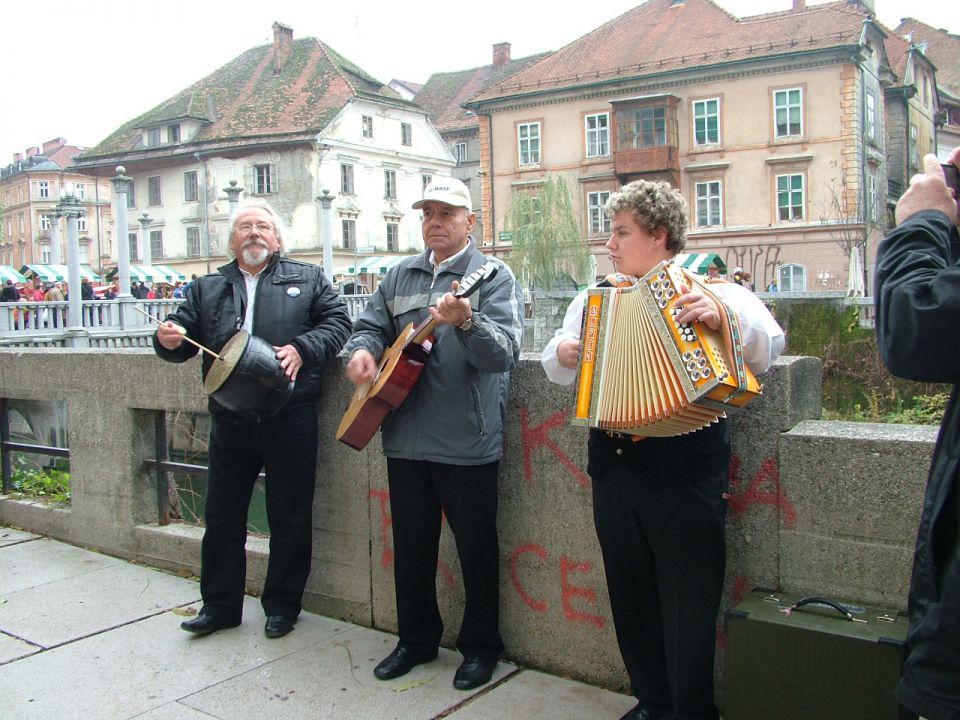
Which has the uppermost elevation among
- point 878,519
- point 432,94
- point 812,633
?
point 432,94

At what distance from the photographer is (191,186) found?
179 feet

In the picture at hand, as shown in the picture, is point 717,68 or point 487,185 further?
point 487,185

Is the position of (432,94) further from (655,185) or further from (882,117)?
(655,185)

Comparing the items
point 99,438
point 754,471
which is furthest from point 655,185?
point 99,438

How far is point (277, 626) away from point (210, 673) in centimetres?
48

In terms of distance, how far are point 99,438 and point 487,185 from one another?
43.4 meters

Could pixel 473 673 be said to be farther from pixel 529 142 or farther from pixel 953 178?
pixel 529 142

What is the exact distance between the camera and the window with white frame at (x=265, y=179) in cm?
5191

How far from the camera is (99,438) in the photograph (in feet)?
19.9

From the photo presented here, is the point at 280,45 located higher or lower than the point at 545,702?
A: higher

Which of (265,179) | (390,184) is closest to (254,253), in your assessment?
(265,179)

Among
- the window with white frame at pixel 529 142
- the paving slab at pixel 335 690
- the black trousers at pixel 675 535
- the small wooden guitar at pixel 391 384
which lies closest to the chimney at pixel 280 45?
the window with white frame at pixel 529 142

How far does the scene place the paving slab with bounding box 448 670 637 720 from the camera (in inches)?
142

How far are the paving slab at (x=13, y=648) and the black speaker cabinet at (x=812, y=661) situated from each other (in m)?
3.31
